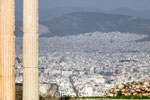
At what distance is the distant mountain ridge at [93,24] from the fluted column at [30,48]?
3562cm

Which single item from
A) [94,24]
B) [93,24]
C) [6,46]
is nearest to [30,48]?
[6,46]

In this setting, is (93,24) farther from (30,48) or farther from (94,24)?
(30,48)

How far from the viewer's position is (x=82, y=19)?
46.3 m

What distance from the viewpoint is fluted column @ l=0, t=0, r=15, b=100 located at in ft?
20.5

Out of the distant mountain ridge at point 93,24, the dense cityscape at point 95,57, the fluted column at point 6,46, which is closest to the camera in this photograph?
the fluted column at point 6,46

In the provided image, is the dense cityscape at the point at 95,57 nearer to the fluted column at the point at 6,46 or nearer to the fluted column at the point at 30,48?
the fluted column at the point at 30,48

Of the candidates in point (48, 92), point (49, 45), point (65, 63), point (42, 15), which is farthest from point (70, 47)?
point (48, 92)

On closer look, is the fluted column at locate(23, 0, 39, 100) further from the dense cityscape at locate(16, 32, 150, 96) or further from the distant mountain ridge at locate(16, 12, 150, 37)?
the distant mountain ridge at locate(16, 12, 150, 37)

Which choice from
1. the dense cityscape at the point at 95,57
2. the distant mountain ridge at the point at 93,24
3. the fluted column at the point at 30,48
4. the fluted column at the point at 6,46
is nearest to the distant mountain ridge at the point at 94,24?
the distant mountain ridge at the point at 93,24

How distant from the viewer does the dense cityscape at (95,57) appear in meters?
27.9

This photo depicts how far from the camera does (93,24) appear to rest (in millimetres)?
45594

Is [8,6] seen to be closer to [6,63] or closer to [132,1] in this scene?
[6,63]

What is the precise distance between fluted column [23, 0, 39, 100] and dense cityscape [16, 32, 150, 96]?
52.3 ft

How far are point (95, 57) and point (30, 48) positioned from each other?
3034 centimetres
